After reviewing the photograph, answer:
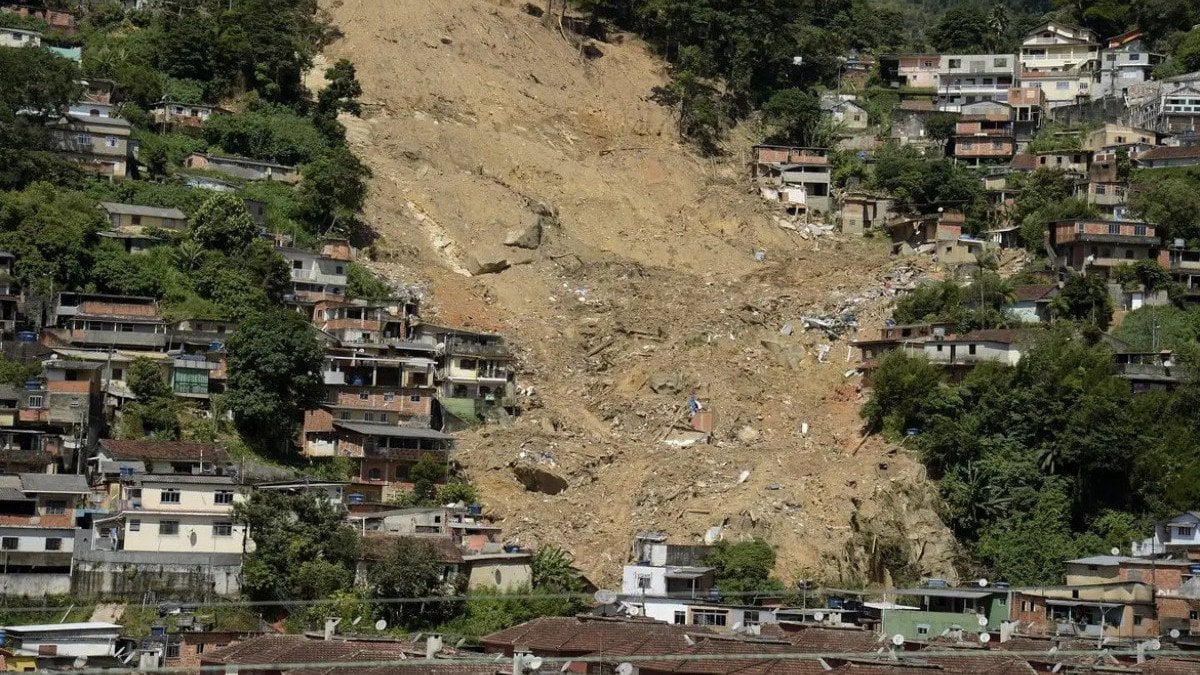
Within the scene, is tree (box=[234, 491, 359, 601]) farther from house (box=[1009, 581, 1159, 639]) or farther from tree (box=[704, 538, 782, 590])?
house (box=[1009, 581, 1159, 639])

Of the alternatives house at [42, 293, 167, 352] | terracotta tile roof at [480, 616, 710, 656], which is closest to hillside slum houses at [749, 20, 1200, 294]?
house at [42, 293, 167, 352]

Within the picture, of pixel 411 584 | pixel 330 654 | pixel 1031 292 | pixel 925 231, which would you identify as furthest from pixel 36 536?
pixel 925 231

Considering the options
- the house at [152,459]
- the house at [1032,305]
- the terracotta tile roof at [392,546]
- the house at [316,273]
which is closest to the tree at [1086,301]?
the house at [1032,305]

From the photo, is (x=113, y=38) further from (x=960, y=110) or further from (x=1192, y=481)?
(x=1192, y=481)

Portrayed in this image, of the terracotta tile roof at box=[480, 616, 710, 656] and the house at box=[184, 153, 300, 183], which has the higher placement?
the house at box=[184, 153, 300, 183]

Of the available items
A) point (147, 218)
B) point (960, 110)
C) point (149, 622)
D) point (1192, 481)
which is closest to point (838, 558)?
point (1192, 481)

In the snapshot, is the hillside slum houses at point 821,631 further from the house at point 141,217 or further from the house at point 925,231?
the house at point 925,231

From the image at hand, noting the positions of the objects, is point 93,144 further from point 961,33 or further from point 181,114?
point 961,33
